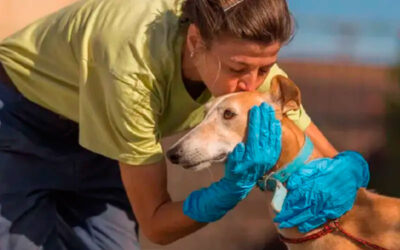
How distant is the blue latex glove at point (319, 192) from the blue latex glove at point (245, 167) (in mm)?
120

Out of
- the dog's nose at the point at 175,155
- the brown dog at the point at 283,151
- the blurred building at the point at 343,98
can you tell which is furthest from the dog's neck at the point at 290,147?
the blurred building at the point at 343,98

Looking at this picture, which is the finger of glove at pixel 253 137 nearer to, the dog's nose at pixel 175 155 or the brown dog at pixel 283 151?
the brown dog at pixel 283 151

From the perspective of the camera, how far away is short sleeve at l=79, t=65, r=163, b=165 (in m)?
2.94

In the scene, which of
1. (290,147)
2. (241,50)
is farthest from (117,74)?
(290,147)

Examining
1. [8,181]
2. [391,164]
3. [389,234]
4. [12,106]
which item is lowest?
[391,164]

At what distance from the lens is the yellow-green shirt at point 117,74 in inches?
116

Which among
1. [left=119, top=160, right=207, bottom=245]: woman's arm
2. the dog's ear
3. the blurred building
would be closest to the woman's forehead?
the dog's ear

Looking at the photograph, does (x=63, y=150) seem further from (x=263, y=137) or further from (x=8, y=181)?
(x=263, y=137)

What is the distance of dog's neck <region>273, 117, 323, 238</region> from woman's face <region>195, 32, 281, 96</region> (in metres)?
0.21

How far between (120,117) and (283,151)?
537 millimetres

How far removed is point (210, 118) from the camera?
3150mm

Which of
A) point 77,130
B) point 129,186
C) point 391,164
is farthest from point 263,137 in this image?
point 391,164

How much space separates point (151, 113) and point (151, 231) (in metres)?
0.40

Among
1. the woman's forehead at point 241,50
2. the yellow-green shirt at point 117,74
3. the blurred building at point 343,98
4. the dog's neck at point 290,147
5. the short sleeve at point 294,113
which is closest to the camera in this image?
the woman's forehead at point 241,50
